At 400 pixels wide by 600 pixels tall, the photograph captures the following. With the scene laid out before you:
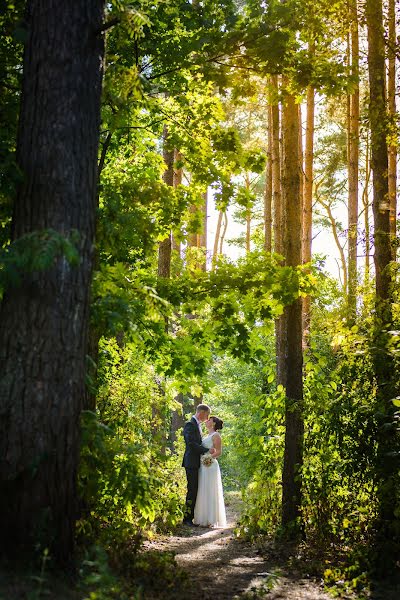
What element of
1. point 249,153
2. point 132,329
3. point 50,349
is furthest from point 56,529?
point 249,153

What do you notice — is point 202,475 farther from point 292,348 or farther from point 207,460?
point 292,348

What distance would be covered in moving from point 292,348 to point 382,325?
6.83ft

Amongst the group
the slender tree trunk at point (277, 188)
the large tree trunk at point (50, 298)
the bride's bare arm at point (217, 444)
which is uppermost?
the slender tree trunk at point (277, 188)

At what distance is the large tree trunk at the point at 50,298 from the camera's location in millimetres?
4340

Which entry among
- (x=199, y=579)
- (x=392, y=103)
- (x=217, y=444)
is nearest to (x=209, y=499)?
(x=217, y=444)

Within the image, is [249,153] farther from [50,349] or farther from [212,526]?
[212,526]

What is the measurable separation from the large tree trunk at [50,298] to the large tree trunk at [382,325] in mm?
3231

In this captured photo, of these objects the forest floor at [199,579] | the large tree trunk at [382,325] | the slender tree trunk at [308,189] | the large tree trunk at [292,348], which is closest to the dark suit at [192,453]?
the forest floor at [199,579]

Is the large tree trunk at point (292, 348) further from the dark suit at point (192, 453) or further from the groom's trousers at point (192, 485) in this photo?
the groom's trousers at point (192, 485)

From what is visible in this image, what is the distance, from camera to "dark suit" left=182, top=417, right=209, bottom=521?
12969 millimetres

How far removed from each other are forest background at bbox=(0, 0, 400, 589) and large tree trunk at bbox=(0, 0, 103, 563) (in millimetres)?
14

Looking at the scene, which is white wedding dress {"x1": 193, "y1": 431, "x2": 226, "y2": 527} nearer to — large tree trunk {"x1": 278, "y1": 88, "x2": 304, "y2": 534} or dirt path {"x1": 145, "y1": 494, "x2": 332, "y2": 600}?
dirt path {"x1": 145, "y1": 494, "x2": 332, "y2": 600}

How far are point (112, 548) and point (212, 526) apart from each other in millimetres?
7225

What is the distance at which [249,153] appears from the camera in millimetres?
8820
